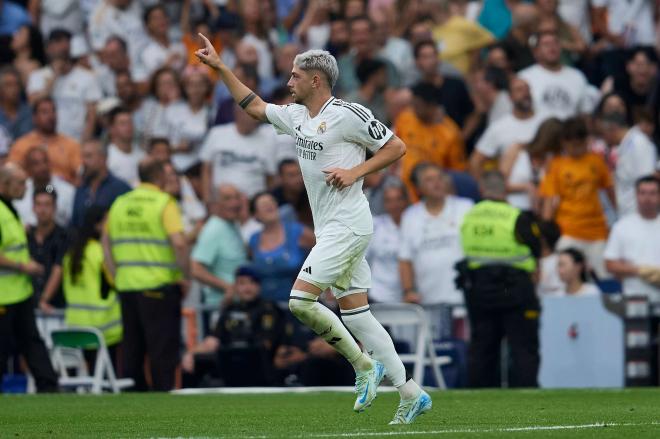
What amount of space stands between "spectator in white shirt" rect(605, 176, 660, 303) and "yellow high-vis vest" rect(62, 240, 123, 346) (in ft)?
16.6

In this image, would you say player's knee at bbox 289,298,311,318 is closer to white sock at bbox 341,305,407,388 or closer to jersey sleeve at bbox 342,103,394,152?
white sock at bbox 341,305,407,388

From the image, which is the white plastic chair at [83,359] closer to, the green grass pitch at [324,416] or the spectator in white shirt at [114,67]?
the green grass pitch at [324,416]

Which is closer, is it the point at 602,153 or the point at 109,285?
the point at 109,285

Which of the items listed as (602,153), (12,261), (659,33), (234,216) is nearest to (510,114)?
(602,153)

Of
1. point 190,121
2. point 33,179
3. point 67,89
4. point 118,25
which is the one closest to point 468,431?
point 33,179

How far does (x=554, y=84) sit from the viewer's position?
17562mm

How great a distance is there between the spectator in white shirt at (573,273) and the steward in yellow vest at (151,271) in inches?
144

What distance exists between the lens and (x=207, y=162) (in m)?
18.3

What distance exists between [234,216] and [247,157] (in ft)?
5.98

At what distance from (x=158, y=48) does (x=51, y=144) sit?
255 cm

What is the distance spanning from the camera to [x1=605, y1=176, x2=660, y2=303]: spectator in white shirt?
1516 centimetres

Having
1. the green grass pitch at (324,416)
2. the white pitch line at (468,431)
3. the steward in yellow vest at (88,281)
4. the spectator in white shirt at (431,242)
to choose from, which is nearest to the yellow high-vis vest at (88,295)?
the steward in yellow vest at (88,281)

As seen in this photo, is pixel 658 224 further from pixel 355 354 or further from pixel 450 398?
pixel 355 354

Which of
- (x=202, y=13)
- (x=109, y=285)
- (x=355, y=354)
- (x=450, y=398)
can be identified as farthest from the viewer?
(x=202, y=13)
